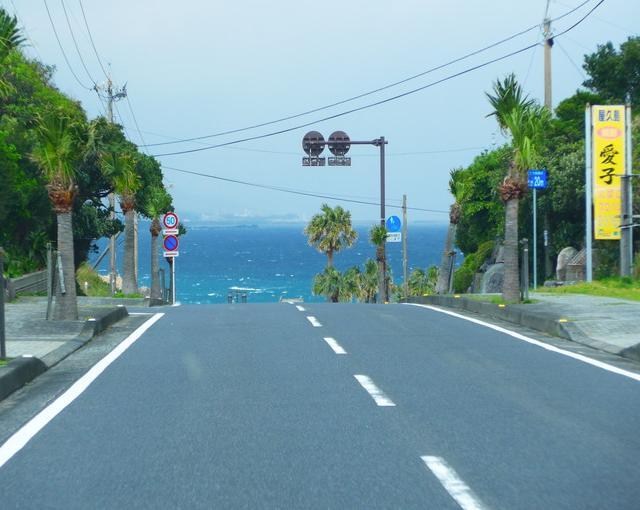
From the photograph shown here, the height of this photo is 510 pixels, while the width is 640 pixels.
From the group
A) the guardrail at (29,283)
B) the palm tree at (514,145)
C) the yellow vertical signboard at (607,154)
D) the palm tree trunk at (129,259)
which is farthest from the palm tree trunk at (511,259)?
the palm tree trunk at (129,259)

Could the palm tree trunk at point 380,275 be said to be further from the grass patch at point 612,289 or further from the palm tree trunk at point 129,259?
the grass patch at point 612,289

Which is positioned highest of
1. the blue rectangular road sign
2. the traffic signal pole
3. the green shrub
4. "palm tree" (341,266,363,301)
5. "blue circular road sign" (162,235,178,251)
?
the traffic signal pole

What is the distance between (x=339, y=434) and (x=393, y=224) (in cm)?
3543

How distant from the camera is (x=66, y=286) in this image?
1584 centimetres

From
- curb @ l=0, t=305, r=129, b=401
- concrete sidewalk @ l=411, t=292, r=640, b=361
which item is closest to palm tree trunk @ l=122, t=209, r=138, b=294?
concrete sidewalk @ l=411, t=292, r=640, b=361

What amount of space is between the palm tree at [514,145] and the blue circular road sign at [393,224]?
72.0ft

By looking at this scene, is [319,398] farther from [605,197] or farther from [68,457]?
[605,197]

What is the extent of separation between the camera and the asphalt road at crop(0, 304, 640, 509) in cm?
546

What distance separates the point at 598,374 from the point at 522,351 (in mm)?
2095

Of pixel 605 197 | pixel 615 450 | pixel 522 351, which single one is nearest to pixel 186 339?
pixel 522 351

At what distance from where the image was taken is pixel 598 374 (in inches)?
401

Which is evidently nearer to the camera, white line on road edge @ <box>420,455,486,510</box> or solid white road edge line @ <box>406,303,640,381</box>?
white line on road edge @ <box>420,455,486,510</box>

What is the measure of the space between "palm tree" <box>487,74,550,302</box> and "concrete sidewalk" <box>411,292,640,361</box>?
86 centimetres

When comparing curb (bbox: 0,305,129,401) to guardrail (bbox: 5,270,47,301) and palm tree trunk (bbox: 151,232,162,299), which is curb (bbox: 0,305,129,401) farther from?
palm tree trunk (bbox: 151,232,162,299)
